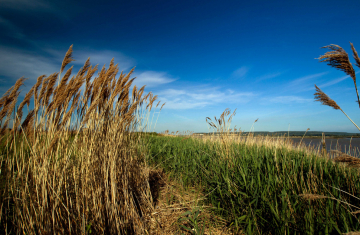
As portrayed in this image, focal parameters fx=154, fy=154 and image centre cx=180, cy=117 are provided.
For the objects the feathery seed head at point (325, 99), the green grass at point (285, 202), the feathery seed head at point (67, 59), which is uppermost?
the feathery seed head at point (67, 59)

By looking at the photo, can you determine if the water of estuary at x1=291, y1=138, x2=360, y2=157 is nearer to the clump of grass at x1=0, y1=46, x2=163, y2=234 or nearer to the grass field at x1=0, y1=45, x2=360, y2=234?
the grass field at x1=0, y1=45, x2=360, y2=234

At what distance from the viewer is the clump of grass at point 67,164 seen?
1.66m

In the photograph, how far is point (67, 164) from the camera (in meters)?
1.84

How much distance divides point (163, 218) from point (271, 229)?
168 cm

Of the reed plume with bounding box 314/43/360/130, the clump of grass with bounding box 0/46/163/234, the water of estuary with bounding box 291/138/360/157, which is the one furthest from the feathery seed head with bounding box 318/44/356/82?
the clump of grass with bounding box 0/46/163/234

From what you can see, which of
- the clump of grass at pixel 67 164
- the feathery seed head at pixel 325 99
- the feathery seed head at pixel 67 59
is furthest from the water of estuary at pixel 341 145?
the feathery seed head at pixel 67 59

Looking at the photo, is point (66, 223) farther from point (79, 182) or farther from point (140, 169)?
point (140, 169)

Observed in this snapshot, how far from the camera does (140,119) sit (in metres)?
3.29

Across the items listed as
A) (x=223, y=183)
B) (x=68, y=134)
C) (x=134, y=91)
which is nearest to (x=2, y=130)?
(x=68, y=134)

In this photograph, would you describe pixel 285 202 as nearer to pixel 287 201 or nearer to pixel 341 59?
pixel 287 201

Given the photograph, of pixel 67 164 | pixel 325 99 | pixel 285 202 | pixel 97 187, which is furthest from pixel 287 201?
pixel 67 164

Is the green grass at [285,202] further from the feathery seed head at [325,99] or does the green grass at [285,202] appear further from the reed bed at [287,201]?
the feathery seed head at [325,99]

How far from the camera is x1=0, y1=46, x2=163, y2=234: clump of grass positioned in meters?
1.66

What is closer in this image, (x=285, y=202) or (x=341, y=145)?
(x=285, y=202)
